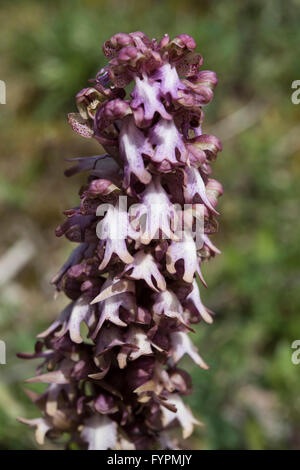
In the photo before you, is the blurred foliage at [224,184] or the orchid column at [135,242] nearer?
the orchid column at [135,242]

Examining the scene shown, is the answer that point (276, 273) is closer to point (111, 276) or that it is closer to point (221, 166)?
point (221, 166)

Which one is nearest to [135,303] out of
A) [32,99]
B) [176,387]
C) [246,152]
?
[176,387]

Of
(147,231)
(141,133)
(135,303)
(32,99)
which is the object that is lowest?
(135,303)

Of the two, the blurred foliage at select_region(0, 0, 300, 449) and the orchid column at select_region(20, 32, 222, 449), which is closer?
the orchid column at select_region(20, 32, 222, 449)

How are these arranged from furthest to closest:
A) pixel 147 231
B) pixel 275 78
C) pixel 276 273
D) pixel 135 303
Result: 1. pixel 275 78
2. pixel 276 273
3. pixel 135 303
4. pixel 147 231
